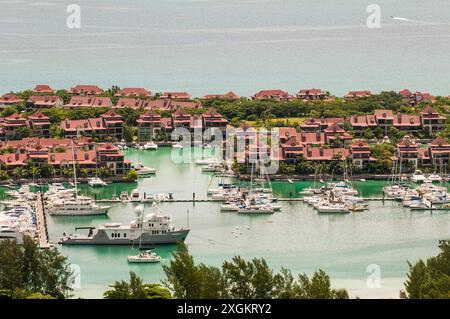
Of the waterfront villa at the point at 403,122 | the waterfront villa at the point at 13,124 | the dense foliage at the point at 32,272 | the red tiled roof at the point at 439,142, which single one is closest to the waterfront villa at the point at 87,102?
the waterfront villa at the point at 13,124

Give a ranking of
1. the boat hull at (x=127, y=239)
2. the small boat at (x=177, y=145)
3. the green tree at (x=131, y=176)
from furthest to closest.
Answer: the small boat at (x=177, y=145) < the green tree at (x=131, y=176) < the boat hull at (x=127, y=239)

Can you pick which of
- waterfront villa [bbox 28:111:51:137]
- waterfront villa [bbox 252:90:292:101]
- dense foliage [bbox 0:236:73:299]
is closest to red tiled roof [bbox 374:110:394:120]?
waterfront villa [bbox 252:90:292:101]

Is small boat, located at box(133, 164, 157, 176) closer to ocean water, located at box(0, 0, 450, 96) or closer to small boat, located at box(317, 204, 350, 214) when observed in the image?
small boat, located at box(317, 204, 350, 214)

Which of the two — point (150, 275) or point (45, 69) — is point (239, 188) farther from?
point (45, 69)

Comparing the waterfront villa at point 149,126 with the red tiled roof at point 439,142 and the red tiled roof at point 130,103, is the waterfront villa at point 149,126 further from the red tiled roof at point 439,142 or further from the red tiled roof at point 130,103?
the red tiled roof at point 439,142

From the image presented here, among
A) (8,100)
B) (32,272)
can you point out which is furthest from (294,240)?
(8,100)

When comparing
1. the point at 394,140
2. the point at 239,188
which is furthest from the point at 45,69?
the point at 239,188
